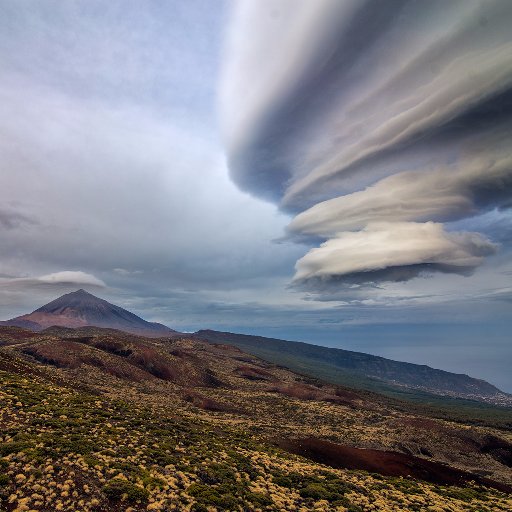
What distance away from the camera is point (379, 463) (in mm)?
50281

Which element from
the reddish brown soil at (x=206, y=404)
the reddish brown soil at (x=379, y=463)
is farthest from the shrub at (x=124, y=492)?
the reddish brown soil at (x=206, y=404)

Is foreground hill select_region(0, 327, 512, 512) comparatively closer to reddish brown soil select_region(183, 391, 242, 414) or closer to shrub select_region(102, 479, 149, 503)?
shrub select_region(102, 479, 149, 503)

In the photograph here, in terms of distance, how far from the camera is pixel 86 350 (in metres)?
111

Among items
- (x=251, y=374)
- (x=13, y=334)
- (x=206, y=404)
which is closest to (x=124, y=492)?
(x=206, y=404)

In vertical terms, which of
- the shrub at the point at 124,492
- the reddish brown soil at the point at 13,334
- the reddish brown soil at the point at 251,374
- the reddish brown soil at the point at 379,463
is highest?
the reddish brown soil at the point at 13,334

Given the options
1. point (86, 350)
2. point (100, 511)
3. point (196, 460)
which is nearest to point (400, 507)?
point (196, 460)

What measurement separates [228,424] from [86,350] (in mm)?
67101

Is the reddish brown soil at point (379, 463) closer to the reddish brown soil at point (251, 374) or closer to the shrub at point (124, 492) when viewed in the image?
the shrub at point (124, 492)

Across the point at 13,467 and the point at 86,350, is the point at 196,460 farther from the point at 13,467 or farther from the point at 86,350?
the point at 86,350

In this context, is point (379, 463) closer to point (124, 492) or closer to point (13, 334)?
point (124, 492)

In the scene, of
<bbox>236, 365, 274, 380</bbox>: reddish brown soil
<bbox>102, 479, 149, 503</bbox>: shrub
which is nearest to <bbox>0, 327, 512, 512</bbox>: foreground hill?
<bbox>102, 479, 149, 503</bbox>: shrub

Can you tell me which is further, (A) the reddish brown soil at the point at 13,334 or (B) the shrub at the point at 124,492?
(A) the reddish brown soil at the point at 13,334

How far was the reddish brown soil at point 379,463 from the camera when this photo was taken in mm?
47750

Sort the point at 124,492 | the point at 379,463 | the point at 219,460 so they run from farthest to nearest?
the point at 379,463 → the point at 219,460 → the point at 124,492
